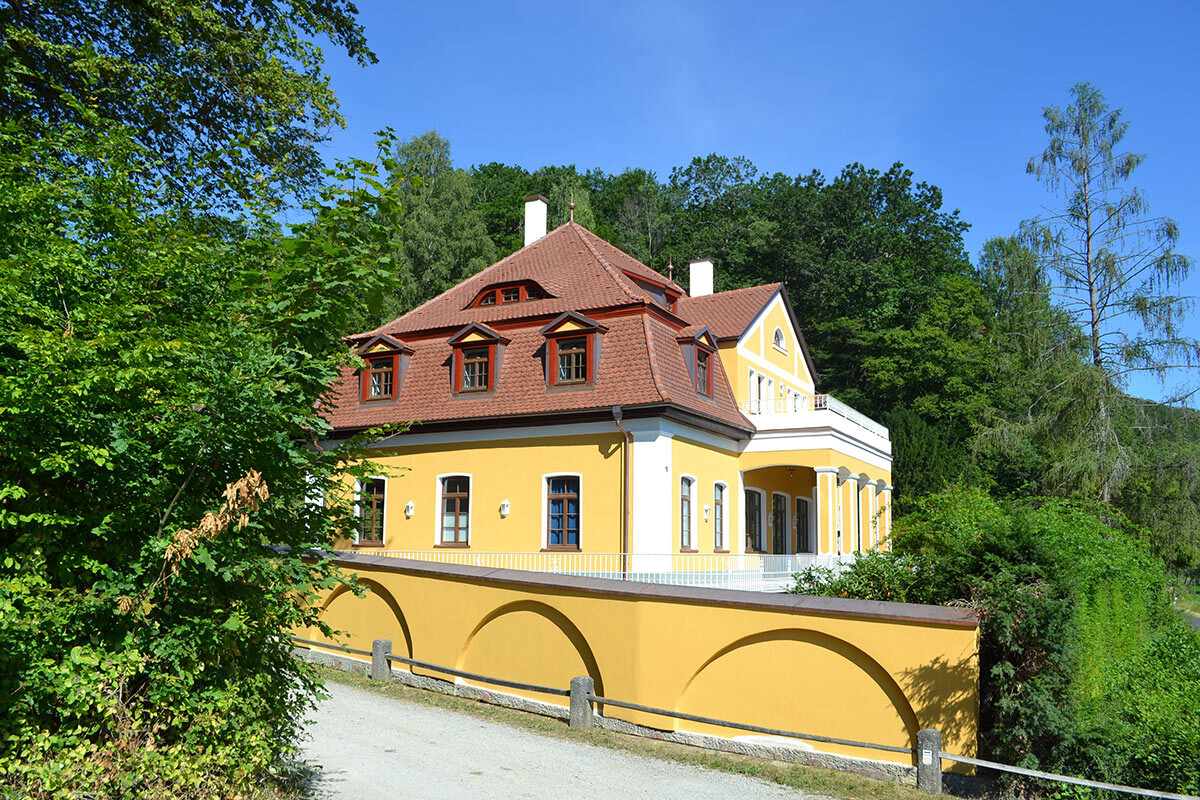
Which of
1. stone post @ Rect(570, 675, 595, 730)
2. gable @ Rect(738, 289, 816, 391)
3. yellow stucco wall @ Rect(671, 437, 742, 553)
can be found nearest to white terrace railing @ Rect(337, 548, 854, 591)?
yellow stucco wall @ Rect(671, 437, 742, 553)

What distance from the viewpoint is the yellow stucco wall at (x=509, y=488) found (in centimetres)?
1862

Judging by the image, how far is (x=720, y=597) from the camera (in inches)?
404

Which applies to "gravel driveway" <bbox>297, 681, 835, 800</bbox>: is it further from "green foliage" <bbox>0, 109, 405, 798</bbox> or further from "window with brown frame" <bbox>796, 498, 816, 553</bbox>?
"window with brown frame" <bbox>796, 498, 816, 553</bbox>

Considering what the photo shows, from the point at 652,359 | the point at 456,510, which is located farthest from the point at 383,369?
the point at 652,359

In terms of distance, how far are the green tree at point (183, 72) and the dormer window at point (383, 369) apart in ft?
30.2

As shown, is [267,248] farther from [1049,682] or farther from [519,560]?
[519,560]

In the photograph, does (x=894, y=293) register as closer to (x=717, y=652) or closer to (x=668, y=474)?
(x=668, y=474)

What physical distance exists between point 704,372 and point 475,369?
5190 millimetres

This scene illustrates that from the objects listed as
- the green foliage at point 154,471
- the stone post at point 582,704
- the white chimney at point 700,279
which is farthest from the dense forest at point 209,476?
the white chimney at point 700,279

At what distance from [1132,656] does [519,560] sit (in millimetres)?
10949

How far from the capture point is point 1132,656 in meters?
12.4

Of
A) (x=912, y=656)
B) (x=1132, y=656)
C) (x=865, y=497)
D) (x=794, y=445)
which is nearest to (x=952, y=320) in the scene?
(x=865, y=497)

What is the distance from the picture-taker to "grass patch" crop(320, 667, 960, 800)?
334 inches

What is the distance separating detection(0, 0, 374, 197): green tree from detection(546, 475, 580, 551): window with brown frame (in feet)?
28.3
